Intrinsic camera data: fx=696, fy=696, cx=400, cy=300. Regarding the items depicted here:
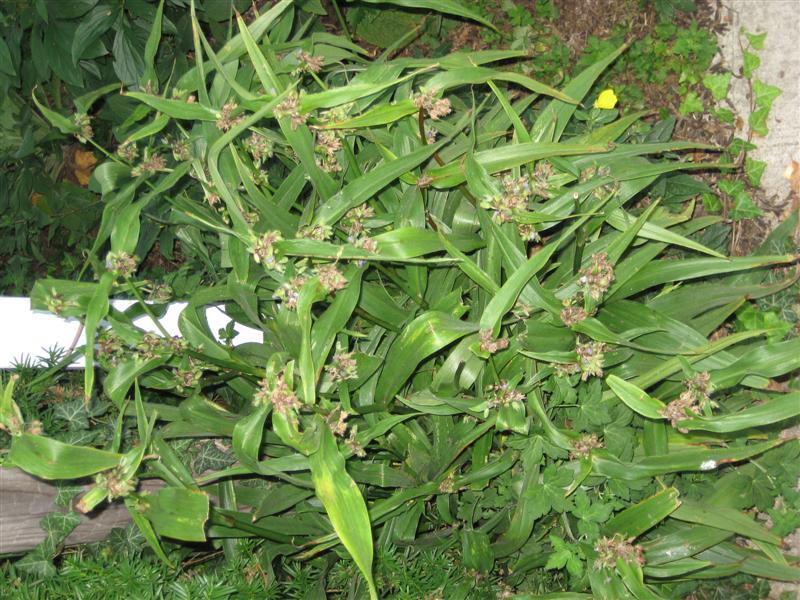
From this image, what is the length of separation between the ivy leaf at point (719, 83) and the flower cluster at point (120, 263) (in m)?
1.89

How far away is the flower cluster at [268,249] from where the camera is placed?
133cm

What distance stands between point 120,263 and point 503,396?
87 cm

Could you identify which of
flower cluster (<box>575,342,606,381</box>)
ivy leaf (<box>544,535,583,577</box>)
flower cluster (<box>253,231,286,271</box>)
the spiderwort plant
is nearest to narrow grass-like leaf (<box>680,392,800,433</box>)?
the spiderwort plant

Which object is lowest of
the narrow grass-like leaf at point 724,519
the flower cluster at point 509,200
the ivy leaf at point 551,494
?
the narrow grass-like leaf at point 724,519

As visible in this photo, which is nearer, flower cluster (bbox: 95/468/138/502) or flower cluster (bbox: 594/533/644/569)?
flower cluster (bbox: 95/468/138/502)

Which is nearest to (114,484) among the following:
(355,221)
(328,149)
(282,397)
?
(282,397)

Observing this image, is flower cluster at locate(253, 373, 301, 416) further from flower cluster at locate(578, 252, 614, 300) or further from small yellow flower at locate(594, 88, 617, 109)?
small yellow flower at locate(594, 88, 617, 109)

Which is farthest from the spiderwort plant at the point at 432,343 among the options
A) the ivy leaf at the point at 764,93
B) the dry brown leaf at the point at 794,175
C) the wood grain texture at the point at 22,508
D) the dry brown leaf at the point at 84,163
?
the dry brown leaf at the point at 84,163

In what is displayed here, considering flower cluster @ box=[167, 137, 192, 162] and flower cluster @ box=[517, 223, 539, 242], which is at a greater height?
flower cluster @ box=[167, 137, 192, 162]

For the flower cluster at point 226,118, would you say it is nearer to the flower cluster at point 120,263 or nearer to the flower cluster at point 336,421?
the flower cluster at point 120,263

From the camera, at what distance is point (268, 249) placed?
1.33 meters

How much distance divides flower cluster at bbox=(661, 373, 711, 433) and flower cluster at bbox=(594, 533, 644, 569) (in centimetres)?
33

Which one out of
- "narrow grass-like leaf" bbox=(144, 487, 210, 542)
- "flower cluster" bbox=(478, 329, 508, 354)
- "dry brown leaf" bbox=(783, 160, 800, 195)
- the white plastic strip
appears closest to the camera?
"narrow grass-like leaf" bbox=(144, 487, 210, 542)

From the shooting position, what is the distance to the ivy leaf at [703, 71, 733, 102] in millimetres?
2262
